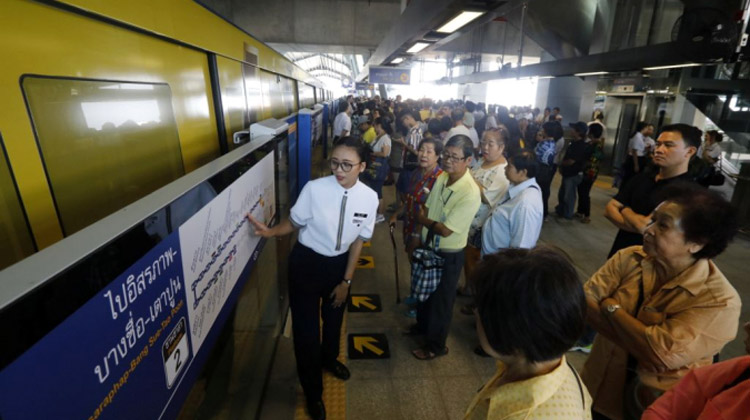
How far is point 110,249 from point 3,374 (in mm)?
310

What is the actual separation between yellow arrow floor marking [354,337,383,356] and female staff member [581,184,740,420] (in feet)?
6.95

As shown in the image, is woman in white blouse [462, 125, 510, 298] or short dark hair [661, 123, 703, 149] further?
woman in white blouse [462, 125, 510, 298]

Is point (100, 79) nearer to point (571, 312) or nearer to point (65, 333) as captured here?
point (65, 333)

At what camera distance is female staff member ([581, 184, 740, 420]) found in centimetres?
157

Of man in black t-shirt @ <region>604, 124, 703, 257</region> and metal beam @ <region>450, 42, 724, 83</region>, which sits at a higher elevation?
metal beam @ <region>450, 42, 724, 83</region>

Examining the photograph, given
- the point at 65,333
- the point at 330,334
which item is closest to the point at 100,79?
the point at 65,333

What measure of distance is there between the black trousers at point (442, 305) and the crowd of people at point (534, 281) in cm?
1

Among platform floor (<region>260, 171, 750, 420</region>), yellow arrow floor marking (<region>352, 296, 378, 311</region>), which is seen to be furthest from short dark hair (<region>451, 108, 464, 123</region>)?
yellow arrow floor marking (<region>352, 296, 378, 311</region>)

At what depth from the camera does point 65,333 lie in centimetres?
69

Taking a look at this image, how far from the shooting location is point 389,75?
58.1 feet

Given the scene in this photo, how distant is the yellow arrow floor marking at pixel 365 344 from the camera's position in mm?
3662

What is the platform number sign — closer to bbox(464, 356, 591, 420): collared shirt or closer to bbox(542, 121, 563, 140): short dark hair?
bbox(464, 356, 591, 420): collared shirt

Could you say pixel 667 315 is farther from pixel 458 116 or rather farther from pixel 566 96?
pixel 566 96

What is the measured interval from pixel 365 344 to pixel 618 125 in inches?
479
